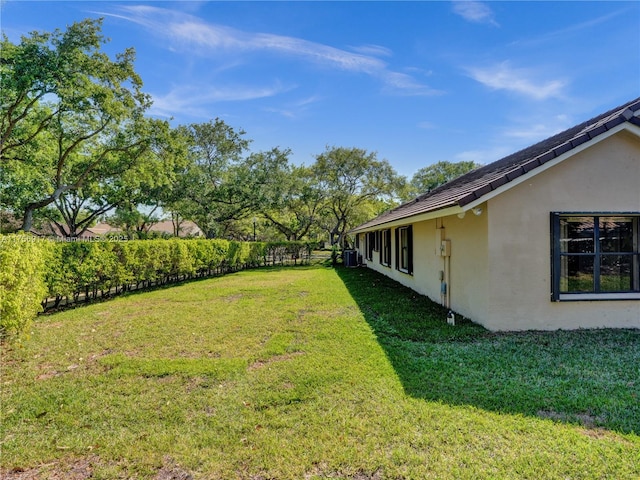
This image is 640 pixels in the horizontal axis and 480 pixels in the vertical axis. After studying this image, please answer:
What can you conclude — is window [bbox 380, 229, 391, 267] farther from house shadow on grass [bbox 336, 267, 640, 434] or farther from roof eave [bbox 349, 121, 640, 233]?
roof eave [bbox 349, 121, 640, 233]

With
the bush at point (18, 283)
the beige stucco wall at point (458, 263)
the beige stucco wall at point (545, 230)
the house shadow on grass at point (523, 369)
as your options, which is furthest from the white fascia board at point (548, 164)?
the bush at point (18, 283)

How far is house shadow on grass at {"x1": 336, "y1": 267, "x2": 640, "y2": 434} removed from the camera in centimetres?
322

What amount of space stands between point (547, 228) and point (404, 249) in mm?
5975

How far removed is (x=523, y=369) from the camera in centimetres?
411

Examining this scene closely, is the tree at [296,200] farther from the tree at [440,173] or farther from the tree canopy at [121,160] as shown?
the tree at [440,173]

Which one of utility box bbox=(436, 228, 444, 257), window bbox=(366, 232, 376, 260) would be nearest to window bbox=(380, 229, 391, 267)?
window bbox=(366, 232, 376, 260)

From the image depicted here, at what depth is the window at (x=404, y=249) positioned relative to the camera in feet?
34.8

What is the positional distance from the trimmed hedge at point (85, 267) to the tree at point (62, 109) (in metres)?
7.04

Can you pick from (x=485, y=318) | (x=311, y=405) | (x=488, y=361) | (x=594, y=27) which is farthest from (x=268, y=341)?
(x=594, y=27)

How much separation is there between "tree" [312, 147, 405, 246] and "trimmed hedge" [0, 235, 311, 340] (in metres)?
14.1

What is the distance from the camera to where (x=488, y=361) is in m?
4.38

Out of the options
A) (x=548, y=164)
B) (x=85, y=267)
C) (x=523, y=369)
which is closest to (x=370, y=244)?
(x=548, y=164)

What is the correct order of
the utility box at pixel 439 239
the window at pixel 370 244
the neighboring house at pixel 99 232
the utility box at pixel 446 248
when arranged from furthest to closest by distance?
the neighboring house at pixel 99 232
the window at pixel 370 244
the utility box at pixel 439 239
the utility box at pixel 446 248

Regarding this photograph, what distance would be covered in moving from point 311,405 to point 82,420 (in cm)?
226
